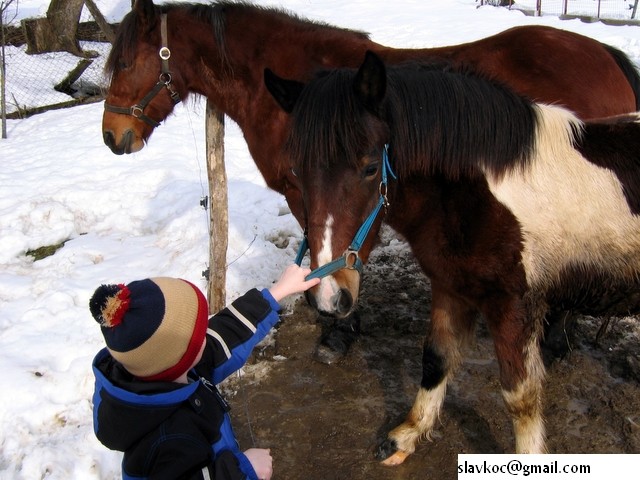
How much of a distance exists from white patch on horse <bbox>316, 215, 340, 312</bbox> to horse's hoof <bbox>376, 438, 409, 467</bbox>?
4.14ft

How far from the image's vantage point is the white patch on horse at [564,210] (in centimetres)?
225

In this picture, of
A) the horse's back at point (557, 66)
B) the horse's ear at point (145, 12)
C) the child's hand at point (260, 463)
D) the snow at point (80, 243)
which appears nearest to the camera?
the child's hand at point (260, 463)

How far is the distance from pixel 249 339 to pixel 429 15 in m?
15.3

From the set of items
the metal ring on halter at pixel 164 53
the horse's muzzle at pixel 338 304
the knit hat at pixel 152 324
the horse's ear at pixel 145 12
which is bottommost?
the horse's muzzle at pixel 338 304

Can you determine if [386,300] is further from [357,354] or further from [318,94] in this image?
[318,94]

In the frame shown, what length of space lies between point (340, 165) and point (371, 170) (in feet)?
0.47

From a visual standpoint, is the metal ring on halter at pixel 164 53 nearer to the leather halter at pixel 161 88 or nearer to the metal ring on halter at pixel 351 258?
the leather halter at pixel 161 88

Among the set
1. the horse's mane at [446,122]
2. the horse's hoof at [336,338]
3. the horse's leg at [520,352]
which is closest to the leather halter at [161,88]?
the horse's mane at [446,122]

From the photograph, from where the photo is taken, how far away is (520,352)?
7.63ft

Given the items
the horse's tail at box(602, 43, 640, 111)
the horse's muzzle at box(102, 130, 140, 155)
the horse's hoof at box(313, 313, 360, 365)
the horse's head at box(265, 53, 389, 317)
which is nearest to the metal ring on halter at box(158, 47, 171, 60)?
the horse's muzzle at box(102, 130, 140, 155)

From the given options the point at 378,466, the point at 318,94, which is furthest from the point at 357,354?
the point at 318,94

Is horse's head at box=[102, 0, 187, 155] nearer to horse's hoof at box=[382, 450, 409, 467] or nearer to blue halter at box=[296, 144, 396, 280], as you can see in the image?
blue halter at box=[296, 144, 396, 280]

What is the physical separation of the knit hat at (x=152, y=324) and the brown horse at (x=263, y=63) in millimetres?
1997

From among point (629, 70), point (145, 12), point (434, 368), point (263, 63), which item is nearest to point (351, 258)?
point (434, 368)
